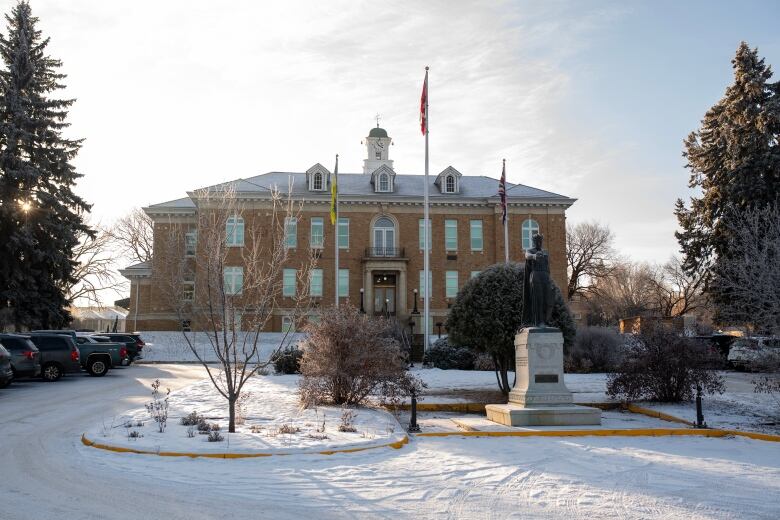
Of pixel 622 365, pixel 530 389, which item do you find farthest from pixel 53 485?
pixel 622 365

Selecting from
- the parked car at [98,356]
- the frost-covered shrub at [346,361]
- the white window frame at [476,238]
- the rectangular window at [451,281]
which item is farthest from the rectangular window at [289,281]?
the frost-covered shrub at [346,361]

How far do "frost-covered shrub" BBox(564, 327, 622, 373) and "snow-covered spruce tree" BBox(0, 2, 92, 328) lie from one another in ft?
82.1

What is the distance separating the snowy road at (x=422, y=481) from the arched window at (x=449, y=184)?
38.3 m

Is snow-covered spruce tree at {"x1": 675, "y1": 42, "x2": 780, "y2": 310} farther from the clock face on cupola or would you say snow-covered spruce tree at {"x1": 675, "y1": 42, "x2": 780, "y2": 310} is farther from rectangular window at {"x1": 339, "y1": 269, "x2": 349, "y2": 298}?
the clock face on cupola

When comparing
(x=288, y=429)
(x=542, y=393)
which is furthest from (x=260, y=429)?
(x=542, y=393)

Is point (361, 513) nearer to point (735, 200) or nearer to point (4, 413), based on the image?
point (4, 413)

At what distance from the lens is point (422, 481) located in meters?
7.88

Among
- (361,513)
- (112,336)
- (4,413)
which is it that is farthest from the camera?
(112,336)

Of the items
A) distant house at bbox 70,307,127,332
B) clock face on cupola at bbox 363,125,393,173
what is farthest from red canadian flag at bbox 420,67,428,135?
distant house at bbox 70,307,127,332

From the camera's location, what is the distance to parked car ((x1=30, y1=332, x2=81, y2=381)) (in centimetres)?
2220

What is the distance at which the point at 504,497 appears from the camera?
23.7ft

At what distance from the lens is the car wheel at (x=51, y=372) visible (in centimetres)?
2223

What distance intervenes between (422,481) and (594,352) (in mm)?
20976

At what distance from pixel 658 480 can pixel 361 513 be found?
3872mm
